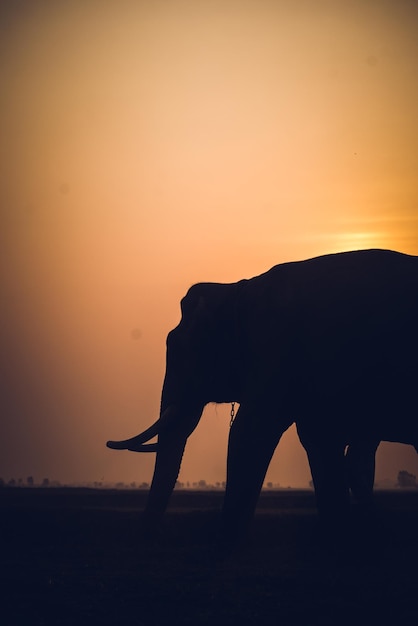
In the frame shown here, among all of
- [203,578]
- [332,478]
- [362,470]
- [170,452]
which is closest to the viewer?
[203,578]

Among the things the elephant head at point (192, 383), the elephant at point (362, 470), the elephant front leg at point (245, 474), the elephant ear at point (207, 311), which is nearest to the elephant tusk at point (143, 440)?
the elephant head at point (192, 383)

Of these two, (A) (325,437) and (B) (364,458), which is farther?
(B) (364,458)

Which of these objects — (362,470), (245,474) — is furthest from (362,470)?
(245,474)

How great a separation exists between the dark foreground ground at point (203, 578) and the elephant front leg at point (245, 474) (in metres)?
0.43

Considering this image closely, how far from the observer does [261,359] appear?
52.1ft

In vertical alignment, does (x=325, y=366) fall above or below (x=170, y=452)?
above

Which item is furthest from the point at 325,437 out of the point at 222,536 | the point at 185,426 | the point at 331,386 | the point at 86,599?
the point at 86,599

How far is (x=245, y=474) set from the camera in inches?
605

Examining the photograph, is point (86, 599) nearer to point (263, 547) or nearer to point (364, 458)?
point (263, 547)

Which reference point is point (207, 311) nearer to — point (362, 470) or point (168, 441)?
point (168, 441)

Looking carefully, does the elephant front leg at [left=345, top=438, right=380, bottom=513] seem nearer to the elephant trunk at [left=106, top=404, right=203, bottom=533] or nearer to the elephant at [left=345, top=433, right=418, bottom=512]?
the elephant at [left=345, top=433, right=418, bottom=512]

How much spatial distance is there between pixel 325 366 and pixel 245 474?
2218 mm

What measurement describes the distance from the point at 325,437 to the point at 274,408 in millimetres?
961

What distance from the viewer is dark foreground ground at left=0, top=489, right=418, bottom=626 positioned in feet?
33.6
